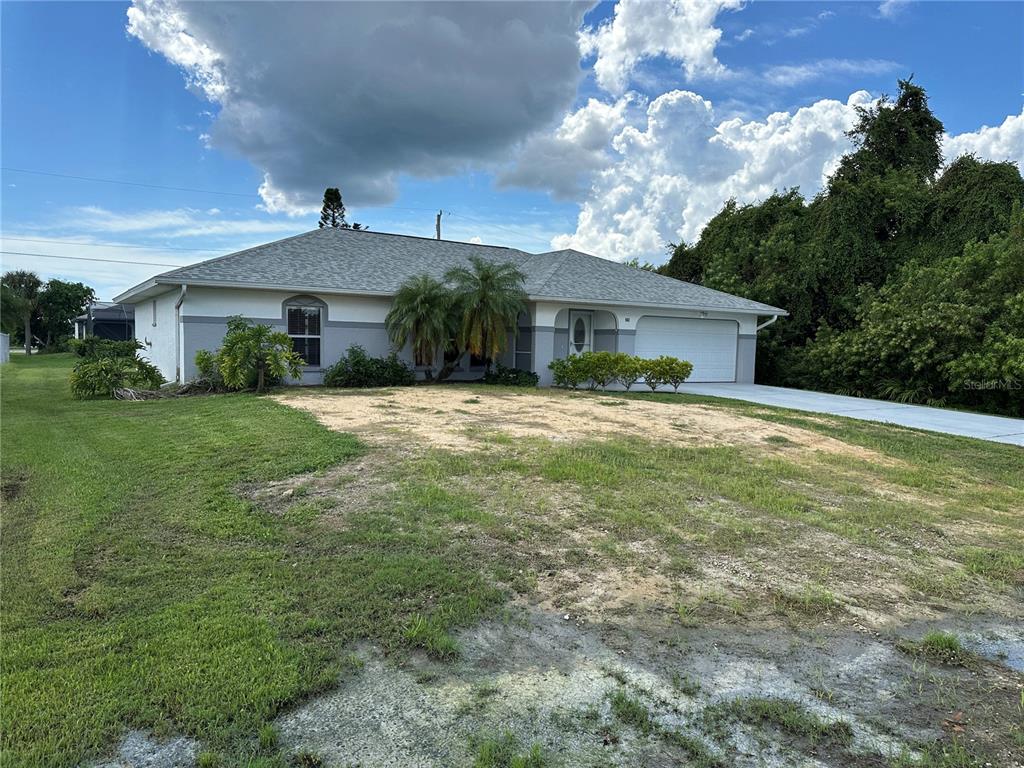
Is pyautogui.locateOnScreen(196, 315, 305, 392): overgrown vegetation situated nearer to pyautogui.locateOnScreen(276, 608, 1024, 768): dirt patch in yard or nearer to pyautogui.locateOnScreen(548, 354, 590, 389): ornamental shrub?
pyautogui.locateOnScreen(548, 354, 590, 389): ornamental shrub

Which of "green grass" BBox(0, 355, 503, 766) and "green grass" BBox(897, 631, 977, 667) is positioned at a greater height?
"green grass" BBox(0, 355, 503, 766)

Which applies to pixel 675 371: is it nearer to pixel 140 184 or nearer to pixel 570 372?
pixel 570 372

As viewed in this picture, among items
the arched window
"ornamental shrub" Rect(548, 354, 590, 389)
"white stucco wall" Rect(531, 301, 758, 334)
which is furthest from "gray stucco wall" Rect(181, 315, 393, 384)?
"ornamental shrub" Rect(548, 354, 590, 389)

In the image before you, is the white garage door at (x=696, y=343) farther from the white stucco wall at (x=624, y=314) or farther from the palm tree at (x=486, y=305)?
the palm tree at (x=486, y=305)

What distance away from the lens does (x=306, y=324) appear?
16.8 meters

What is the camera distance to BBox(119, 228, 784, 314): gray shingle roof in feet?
52.0

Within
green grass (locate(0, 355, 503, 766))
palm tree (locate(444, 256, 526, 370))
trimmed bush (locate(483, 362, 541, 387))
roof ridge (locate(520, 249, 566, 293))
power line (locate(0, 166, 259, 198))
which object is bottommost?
green grass (locate(0, 355, 503, 766))

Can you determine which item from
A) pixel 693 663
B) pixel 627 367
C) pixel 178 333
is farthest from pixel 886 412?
pixel 178 333

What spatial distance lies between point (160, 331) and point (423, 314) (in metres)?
8.45

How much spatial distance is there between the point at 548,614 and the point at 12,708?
2.54 meters

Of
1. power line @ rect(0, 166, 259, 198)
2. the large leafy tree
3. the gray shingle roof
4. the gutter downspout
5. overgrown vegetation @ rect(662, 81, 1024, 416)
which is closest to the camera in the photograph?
the gutter downspout

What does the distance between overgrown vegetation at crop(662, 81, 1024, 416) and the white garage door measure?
6.57 ft

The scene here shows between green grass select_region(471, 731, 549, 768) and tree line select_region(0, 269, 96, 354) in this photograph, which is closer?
green grass select_region(471, 731, 549, 768)

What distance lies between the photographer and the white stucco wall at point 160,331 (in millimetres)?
16870
